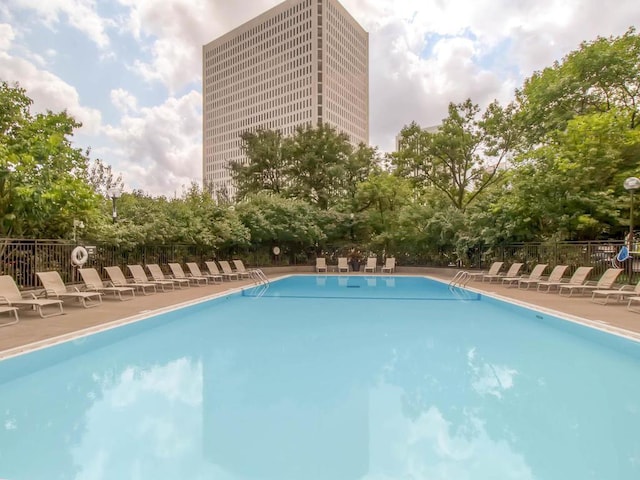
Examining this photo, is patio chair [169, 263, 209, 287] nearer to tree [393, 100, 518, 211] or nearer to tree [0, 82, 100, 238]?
tree [0, 82, 100, 238]

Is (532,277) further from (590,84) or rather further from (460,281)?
(590,84)

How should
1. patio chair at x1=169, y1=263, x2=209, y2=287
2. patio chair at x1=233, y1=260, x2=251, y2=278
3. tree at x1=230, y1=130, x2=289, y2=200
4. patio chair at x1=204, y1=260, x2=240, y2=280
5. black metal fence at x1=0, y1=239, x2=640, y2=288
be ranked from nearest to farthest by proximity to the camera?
black metal fence at x1=0, y1=239, x2=640, y2=288, patio chair at x1=169, y1=263, x2=209, y2=287, patio chair at x1=204, y1=260, x2=240, y2=280, patio chair at x1=233, y1=260, x2=251, y2=278, tree at x1=230, y1=130, x2=289, y2=200

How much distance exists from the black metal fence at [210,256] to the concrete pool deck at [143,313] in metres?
1.91

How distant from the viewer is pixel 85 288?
37.6ft

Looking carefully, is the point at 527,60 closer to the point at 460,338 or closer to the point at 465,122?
the point at 465,122

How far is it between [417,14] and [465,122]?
9991 mm

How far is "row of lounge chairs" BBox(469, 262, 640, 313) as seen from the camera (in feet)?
32.8

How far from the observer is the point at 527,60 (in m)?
22.3

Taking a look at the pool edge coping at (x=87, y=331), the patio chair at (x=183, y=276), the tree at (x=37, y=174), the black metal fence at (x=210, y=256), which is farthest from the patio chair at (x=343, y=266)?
the tree at (x=37, y=174)

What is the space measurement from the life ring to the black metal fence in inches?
17.1

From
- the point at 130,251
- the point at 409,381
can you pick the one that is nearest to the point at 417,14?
the point at 130,251

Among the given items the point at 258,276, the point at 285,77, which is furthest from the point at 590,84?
the point at 285,77

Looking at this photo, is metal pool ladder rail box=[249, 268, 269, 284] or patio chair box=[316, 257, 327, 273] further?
patio chair box=[316, 257, 327, 273]

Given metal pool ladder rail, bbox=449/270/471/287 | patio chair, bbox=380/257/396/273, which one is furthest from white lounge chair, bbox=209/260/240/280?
metal pool ladder rail, bbox=449/270/471/287
